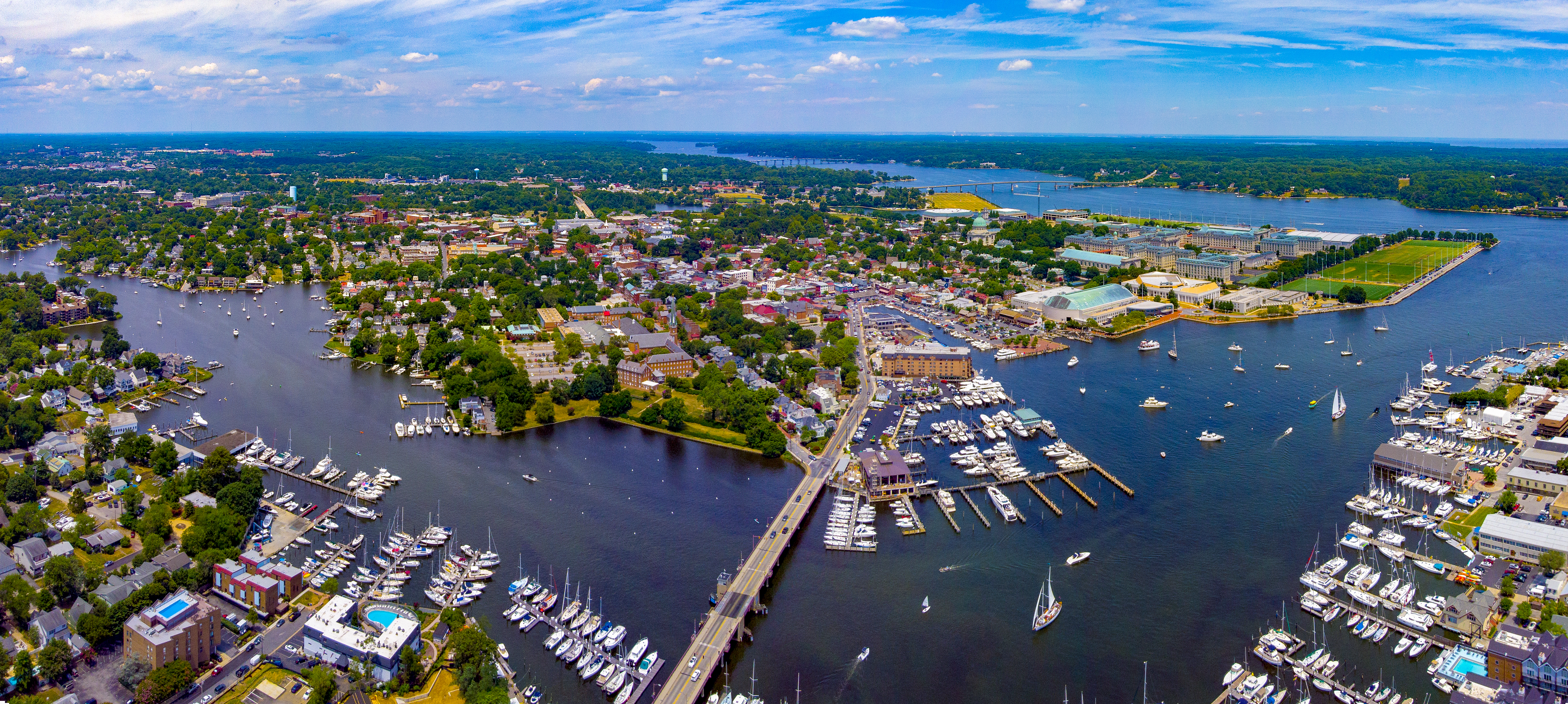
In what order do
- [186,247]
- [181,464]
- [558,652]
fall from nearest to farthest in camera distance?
[558,652], [181,464], [186,247]

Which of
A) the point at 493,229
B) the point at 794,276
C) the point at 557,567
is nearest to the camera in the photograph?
the point at 557,567

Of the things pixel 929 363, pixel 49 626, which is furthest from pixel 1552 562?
pixel 49 626

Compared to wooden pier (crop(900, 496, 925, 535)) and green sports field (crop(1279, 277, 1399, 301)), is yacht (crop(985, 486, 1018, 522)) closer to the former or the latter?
wooden pier (crop(900, 496, 925, 535))

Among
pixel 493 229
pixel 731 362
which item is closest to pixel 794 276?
pixel 731 362

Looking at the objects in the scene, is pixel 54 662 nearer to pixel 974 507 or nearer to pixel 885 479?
pixel 885 479

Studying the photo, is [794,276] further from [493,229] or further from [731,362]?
[493,229]

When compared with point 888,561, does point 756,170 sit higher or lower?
higher
